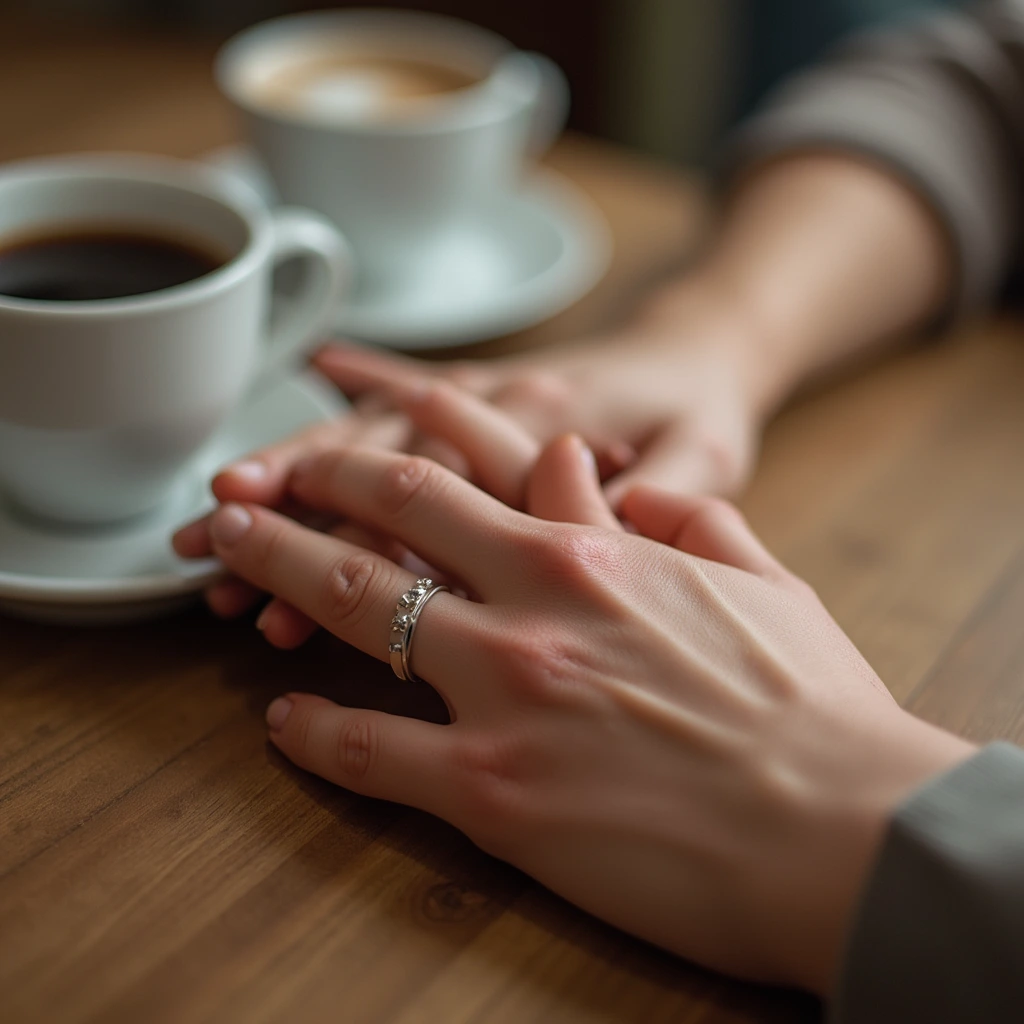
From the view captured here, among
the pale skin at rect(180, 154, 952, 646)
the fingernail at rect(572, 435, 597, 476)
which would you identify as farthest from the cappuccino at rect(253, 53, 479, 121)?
the fingernail at rect(572, 435, 597, 476)

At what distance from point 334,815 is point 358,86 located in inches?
32.9

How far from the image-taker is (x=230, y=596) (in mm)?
636

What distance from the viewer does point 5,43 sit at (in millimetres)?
1546

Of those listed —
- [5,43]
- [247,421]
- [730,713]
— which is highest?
[730,713]

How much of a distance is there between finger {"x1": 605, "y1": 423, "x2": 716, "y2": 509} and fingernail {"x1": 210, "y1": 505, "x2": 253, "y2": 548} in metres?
0.22

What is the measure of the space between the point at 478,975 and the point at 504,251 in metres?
0.77

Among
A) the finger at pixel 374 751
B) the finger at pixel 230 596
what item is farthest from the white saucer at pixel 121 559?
the finger at pixel 374 751

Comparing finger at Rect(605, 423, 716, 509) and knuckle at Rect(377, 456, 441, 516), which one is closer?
knuckle at Rect(377, 456, 441, 516)

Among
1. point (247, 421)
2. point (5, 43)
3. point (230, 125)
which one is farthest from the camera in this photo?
point (5, 43)

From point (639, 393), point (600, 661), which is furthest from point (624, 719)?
point (639, 393)

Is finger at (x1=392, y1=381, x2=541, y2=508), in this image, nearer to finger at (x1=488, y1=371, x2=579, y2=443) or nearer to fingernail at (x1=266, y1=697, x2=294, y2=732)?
finger at (x1=488, y1=371, x2=579, y2=443)

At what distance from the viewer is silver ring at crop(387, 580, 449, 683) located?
1.83 feet

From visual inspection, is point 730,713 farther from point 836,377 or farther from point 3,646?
point 836,377

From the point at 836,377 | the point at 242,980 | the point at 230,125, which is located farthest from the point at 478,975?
the point at 230,125
